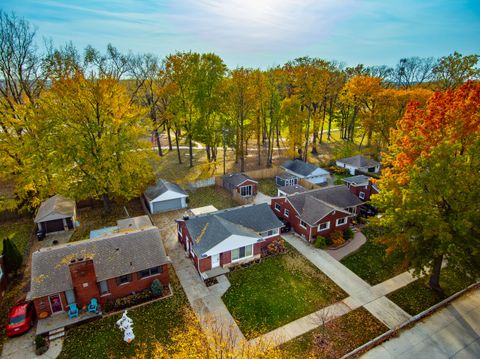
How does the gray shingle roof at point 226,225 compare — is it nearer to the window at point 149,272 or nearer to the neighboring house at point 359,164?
the window at point 149,272

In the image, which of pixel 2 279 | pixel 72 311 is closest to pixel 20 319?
pixel 72 311

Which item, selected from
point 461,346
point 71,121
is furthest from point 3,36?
point 461,346

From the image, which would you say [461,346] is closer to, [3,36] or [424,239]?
[424,239]

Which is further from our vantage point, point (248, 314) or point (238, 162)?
point (238, 162)

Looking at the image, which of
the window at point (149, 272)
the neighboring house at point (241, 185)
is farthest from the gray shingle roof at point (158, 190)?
the window at point (149, 272)

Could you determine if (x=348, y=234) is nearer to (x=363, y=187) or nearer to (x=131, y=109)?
(x=363, y=187)

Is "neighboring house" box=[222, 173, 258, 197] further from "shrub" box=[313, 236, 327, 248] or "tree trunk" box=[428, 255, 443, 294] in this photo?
"tree trunk" box=[428, 255, 443, 294]
